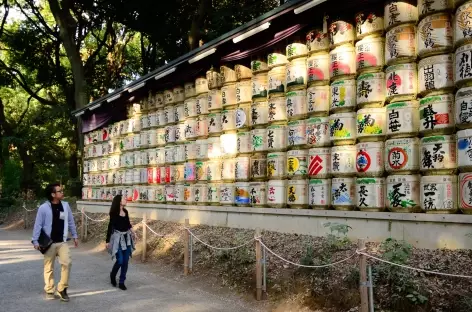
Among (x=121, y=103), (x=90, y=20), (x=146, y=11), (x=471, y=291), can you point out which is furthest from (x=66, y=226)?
(x=90, y=20)

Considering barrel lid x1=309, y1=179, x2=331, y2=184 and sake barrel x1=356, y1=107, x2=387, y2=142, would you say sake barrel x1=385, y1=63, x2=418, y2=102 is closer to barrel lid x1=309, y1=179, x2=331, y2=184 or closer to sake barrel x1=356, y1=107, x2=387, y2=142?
sake barrel x1=356, y1=107, x2=387, y2=142

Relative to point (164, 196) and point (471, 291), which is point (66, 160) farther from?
point (471, 291)

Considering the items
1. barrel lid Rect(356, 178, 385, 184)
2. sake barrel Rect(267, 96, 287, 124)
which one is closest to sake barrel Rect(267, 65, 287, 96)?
sake barrel Rect(267, 96, 287, 124)

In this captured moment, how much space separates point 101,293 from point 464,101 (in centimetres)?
649

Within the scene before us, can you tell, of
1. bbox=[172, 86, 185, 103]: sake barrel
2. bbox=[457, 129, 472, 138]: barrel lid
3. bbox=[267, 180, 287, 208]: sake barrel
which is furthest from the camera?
bbox=[172, 86, 185, 103]: sake barrel

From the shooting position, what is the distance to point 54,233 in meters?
7.23

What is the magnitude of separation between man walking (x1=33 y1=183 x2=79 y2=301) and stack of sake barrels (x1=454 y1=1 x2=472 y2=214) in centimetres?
595

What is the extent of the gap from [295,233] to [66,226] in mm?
4105

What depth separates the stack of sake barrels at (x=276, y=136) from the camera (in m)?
9.02

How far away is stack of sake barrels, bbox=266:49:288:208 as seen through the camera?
9.02 meters

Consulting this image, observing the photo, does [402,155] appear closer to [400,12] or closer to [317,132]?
[317,132]

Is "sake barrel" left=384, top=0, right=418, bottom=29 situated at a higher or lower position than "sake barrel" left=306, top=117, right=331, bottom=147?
higher

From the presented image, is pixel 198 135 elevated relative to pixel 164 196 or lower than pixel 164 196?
elevated

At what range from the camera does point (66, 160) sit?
104ft
